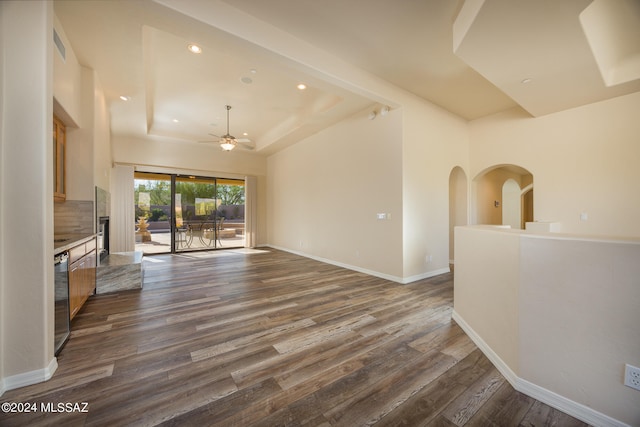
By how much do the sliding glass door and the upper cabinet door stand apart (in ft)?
14.9

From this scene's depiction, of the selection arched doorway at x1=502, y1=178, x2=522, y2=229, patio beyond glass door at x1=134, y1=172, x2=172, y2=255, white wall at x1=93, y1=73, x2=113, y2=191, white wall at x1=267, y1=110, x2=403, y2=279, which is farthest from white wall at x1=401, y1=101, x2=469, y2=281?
patio beyond glass door at x1=134, y1=172, x2=172, y2=255

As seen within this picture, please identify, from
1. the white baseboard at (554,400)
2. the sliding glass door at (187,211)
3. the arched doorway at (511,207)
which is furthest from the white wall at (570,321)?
the sliding glass door at (187,211)

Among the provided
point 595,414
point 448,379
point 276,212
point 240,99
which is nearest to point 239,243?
point 276,212

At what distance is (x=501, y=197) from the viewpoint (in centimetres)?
763

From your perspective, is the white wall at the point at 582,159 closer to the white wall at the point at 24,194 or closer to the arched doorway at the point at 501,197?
the arched doorway at the point at 501,197

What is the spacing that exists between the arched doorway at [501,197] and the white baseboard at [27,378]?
276 inches

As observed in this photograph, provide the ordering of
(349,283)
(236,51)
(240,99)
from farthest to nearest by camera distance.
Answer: (240,99)
(349,283)
(236,51)

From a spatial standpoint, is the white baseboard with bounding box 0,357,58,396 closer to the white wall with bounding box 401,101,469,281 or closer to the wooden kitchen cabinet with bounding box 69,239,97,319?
the wooden kitchen cabinet with bounding box 69,239,97,319

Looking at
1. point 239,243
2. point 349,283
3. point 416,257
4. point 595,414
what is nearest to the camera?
point 595,414

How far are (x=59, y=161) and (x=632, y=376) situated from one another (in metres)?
5.51

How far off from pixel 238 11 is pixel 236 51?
0.40m

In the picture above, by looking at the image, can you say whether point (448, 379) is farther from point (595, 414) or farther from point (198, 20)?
point (198, 20)

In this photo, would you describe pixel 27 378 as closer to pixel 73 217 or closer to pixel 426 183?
pixel 73 217

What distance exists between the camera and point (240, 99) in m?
4.99
